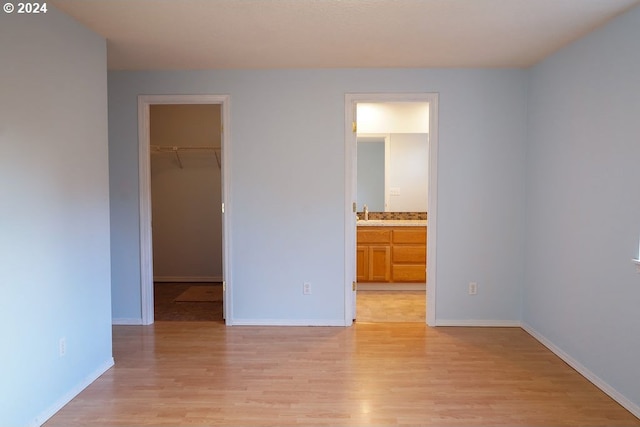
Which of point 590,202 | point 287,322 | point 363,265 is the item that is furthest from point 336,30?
point 363,265

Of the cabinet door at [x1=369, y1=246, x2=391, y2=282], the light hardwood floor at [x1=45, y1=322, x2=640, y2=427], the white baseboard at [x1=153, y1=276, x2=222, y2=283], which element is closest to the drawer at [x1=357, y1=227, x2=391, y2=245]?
the cabinet door at [x1=369, y1=246, x2=391, y2=282]

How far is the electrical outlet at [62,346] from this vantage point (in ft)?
8.25

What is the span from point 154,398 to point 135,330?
140 centimetres

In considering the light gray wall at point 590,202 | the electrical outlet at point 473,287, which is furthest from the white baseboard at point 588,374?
the electrical outlet at point 473,287

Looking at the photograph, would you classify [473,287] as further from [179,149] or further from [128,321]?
[179,149]

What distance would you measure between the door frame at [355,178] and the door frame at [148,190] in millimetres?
1083

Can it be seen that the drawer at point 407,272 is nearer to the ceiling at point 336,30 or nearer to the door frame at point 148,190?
the door frame at point 148,190

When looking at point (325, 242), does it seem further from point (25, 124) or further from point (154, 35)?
point (25, 124)

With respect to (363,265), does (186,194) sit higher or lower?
higher

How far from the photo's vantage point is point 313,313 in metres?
3.96

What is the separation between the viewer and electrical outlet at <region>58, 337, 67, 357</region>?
8.25 feet

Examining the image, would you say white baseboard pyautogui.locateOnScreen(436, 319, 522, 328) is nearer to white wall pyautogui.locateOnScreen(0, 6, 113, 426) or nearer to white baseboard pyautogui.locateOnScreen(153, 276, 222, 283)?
white wall pyautogui.locateOnScreen(0, 6, 113, 426)

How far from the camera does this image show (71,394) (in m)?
2.60

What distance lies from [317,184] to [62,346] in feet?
7.53
